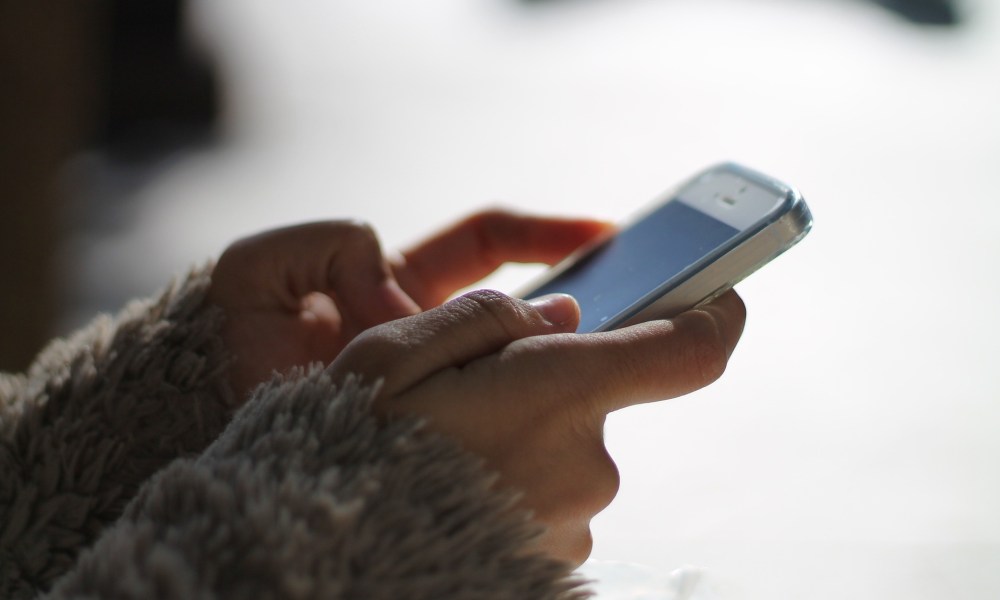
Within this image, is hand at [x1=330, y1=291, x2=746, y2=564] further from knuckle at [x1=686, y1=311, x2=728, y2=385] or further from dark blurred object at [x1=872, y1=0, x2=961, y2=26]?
dark blurred object at [x1=872, y1=0, x2=961, y2=26]

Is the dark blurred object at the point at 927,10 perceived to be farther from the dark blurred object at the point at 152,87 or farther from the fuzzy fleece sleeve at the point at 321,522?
the fuzzy fleece sleeve at the point at 321,522

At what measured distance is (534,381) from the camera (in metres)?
0.34

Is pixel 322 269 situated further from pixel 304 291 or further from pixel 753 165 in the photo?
pixel 753 165

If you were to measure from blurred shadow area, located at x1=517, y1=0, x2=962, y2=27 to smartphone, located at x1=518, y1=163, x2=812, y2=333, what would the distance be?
86 cm

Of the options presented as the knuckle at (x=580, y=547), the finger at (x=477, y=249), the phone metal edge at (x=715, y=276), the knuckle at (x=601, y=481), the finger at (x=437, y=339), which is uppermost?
the finger at (x=437, y=339)

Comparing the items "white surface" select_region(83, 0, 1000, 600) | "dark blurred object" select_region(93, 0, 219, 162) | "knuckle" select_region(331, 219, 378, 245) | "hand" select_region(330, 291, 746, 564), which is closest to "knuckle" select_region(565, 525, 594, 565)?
"hand" select_region(330, 291, 746, 564)

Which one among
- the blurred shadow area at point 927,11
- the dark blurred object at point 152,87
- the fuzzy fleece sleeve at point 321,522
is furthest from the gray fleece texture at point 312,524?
the blurred shadow area at point 927,11

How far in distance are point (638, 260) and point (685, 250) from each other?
34 mm

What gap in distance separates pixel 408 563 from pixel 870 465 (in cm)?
37

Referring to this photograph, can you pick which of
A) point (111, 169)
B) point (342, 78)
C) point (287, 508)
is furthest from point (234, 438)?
point (342, 78)

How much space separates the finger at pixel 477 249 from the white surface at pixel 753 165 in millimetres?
142

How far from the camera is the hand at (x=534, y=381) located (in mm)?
327

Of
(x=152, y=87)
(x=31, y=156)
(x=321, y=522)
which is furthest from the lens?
(x=152, y=87)

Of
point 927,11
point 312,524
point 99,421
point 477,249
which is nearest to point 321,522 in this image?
point 312,524
